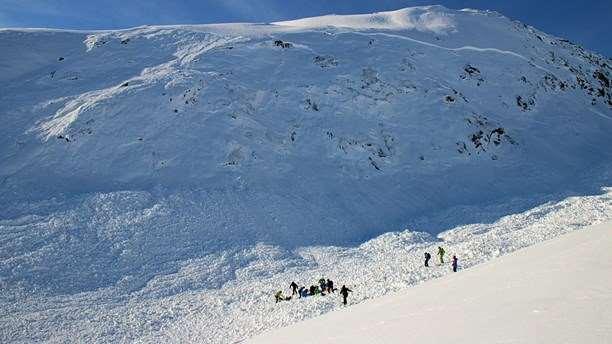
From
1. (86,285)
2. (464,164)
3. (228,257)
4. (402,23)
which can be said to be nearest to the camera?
(86,285)

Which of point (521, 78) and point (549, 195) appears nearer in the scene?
point (549, 195)

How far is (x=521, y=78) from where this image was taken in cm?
6644

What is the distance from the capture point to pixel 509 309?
31.5ft

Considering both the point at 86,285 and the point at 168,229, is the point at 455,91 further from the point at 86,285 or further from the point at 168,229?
the point at 86,285

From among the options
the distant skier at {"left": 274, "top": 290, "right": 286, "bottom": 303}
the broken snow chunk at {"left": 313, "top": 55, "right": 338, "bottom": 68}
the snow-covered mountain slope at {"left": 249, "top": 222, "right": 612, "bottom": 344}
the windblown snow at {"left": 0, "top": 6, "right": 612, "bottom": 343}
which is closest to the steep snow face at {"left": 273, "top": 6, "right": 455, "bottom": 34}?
the windblown snow at {"left": 0, "top": 6, "right": 612, "bottom": 343}

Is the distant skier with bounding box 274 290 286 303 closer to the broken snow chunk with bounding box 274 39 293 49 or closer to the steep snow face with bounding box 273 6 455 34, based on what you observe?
the broken snow chunk with bounding box 274 39 293 49

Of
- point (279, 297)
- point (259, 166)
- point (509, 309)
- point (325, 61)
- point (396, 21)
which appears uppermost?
point (396, 21)

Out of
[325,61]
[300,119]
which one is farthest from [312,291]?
[325,61]

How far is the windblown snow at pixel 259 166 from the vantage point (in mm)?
28969

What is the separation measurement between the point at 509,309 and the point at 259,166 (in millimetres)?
37077

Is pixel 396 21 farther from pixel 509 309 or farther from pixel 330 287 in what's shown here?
pixel 509 309

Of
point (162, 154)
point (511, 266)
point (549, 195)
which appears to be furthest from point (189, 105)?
point (511, 266)

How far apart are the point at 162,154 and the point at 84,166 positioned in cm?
708

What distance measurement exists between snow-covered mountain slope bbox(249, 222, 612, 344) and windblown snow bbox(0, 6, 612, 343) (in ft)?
31.5
